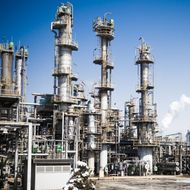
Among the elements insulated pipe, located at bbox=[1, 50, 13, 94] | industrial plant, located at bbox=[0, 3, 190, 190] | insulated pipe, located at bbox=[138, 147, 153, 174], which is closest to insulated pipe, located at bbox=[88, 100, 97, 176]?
industrial plant, located at bbox=[0, 3, 190, 190]

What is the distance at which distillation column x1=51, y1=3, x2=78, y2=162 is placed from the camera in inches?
1860

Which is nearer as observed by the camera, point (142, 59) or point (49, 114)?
point (49, 114)

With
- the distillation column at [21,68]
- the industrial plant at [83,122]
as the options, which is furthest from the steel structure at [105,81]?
the distillation column at [21,68]

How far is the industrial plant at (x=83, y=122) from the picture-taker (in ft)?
132

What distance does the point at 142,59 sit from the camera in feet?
200

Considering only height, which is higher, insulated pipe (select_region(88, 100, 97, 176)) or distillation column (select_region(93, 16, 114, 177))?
distillation column (select_region(93, 16, 114, 177))

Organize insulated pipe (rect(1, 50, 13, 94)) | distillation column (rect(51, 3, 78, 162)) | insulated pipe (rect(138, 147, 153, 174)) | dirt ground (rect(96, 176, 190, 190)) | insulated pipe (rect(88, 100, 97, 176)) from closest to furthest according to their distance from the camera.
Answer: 1. insulated pipe (rect(1, 50, 13, 94))
2. dirt ground (rect(96, 176, 190, 190))
3. distillation column (rect(51, 3, 78, 162))
4. insulated pipe (rect(88, 100, 97, 176))
5. insulated pipe (rect(138, 147, 153, 174))

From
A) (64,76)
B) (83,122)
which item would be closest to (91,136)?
(83,122)

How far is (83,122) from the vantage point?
5494 centimetres

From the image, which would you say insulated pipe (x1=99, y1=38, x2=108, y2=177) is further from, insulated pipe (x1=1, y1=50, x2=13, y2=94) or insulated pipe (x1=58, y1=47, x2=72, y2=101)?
insulated pipe (x1=1, y1=50, x2=13, y2=94)

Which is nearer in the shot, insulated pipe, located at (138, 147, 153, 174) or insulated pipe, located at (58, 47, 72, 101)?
insulated pipe, located at (58, 47, 72, 101)

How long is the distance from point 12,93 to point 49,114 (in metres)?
16.5

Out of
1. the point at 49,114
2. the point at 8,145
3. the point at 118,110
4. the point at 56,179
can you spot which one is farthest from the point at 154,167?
the point at 56,179

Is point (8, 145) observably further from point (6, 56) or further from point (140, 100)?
point (140, 100)
